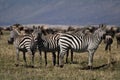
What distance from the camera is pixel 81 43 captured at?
23531 millimetres

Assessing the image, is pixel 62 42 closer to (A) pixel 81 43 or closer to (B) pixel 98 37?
(A) pixel 81 43

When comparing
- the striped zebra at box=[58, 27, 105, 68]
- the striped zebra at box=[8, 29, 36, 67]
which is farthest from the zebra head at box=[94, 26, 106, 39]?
the striped zebra at box=[8, 29, 36, 67]

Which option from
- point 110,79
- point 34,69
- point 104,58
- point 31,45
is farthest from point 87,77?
point 104,58

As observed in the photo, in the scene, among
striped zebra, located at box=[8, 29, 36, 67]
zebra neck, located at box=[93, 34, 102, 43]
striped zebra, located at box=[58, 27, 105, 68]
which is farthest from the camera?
zebra neck, located at box=[93, 34, 102, 43]

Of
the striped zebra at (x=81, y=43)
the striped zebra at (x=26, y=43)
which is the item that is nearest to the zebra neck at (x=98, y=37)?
the striped zebra at (x=81, y=43)

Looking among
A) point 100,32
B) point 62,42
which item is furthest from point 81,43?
point 100,32

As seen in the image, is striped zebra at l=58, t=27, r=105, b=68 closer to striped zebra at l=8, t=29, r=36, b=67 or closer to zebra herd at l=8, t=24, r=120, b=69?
zebra herd at l=8, t=24, r=120, b=69

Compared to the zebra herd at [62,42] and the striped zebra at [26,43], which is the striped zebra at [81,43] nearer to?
the zebra herd at [62,42]

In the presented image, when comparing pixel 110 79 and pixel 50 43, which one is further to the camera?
pixel 50 43

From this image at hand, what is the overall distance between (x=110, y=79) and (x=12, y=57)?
10970mm

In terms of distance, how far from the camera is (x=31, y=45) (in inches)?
931

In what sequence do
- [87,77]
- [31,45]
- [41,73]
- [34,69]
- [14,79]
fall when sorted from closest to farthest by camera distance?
1. [14,79]
2. [87,77]
3. [41,73]
4. [34,69]
5. [31,45]

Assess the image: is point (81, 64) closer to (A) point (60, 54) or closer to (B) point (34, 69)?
(A) point (60, 54)

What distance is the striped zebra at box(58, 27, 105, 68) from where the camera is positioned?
76.6 ft
